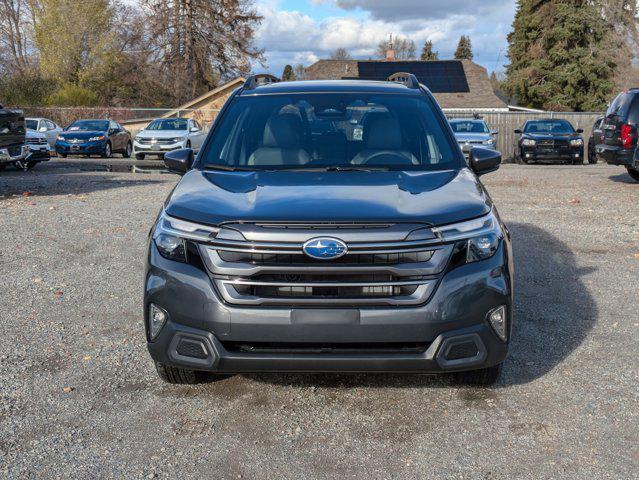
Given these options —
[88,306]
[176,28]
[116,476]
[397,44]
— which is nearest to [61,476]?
[116,476]

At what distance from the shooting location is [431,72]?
5478 centimetres

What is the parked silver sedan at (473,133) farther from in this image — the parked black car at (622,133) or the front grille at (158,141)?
the front grille at (158,141)

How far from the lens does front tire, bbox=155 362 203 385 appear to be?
432 cm

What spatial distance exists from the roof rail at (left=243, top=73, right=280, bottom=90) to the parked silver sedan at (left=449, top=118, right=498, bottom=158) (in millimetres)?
16627

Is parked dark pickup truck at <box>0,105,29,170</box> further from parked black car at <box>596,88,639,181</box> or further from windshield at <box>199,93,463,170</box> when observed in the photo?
parked black car at <box>596,88,639,181</box>

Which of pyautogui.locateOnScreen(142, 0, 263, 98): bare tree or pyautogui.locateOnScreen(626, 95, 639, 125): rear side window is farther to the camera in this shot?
pyautogui.locateOnScreen(142, 0, 263, 98): bare tree

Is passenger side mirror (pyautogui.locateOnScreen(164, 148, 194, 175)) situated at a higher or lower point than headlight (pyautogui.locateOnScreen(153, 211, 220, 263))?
higher

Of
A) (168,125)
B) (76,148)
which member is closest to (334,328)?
(168,125)

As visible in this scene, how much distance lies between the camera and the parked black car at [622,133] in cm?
1535

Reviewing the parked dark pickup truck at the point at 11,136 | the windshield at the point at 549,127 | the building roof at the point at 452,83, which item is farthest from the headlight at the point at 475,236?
the building roof at the point at 452,83

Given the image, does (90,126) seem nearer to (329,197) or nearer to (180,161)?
(180,161)

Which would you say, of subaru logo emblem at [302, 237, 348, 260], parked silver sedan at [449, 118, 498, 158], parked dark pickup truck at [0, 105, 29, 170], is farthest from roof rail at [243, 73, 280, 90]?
parked silver sedan at [449, 118, 498, 158]

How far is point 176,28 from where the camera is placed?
52.4 meters

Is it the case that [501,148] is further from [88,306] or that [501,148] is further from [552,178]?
[88,306]
